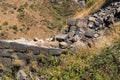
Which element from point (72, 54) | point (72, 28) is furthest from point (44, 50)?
point (72, 28)

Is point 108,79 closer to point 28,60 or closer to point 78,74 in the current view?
point 78,74

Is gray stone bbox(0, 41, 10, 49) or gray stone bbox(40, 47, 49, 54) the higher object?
gray stone bbox(40, 47, 49, 54)

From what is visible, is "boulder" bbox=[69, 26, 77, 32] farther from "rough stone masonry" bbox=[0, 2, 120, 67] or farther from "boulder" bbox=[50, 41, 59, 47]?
"boulder" bbox=[50, 41, 59, 47]

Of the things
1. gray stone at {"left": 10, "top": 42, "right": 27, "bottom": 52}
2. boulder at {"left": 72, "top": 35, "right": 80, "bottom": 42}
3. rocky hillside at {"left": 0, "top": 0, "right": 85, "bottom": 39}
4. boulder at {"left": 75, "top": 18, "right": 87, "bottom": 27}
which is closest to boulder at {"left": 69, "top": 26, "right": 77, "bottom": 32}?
boulder at {"left": 75, "top": 18, "right": 87, "bottom": 27}

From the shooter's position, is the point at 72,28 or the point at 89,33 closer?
the point at 89,33

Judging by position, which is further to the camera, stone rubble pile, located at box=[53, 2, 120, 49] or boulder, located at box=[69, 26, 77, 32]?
boulder, located at box=[69, 26, 77, 32]

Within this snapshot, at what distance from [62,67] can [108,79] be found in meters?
1.18

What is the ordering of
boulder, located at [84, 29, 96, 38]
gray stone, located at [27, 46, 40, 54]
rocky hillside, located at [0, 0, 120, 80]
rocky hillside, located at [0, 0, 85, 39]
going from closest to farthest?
rocky hillside, located at [0, 0, 120, 80] → gray stone, located at [27, 46, 40, 54] → boulder, located at [84, 29, 96, 38] → rocky hillside, located at [0, 0, 85, 39]

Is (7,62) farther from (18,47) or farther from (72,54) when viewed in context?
(72,54)

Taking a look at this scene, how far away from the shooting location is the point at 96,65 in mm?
9172

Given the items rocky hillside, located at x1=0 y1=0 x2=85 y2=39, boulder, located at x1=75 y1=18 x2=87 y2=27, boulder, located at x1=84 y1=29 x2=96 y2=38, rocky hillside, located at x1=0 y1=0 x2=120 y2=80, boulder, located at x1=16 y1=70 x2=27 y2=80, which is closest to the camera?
rocky hillside, located at x1=0 y1=0 x2=120 y2=80

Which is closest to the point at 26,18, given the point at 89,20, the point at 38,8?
the point at 38,8

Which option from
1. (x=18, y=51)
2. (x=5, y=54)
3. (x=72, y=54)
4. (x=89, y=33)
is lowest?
(x=5, y=54)

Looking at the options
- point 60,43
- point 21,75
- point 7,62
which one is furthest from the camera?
point 7,62
